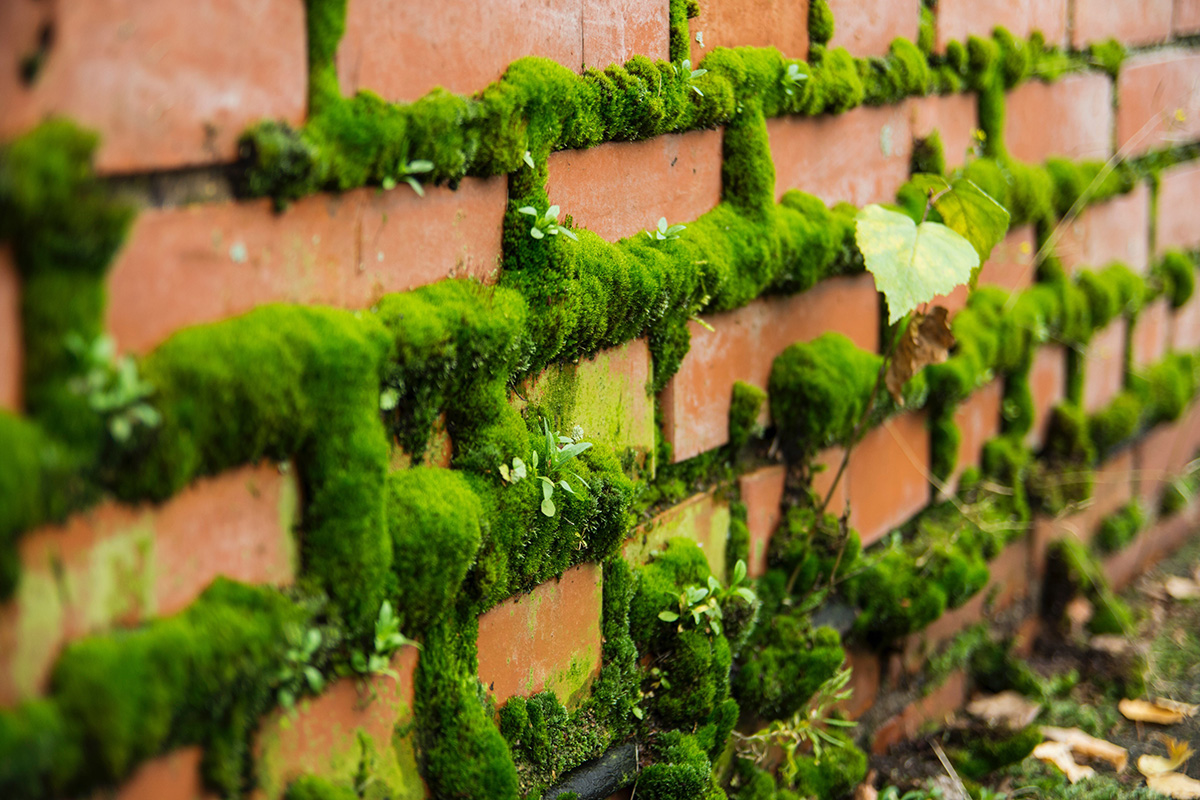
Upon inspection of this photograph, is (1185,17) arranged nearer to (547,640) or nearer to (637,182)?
(637,182)

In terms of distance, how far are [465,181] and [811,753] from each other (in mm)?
1679

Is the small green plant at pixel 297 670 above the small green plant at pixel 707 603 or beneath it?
above

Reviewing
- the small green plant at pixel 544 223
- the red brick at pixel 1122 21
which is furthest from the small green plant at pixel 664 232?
the red brick at pixel 1122 21

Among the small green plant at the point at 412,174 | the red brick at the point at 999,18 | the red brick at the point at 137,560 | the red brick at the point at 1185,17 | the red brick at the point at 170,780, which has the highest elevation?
the red brick at the point at 1185,17

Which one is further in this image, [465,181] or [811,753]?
[811,753]

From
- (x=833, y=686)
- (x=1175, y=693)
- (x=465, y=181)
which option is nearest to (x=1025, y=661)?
(x=1175, y=693)

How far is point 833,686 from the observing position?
260cm

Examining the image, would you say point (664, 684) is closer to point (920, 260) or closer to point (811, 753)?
point (811, 753)

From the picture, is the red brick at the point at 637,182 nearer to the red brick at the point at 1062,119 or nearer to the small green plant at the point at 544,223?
the small green plant at the point at 544,223

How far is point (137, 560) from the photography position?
1.24 meters

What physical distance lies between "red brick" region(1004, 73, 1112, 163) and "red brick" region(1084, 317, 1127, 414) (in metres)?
0.69

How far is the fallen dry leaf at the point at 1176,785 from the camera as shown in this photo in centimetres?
265

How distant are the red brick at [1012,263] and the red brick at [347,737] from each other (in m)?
2.30

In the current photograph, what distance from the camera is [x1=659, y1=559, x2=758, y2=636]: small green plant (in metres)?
A: 2.16
